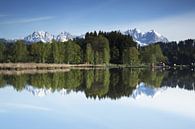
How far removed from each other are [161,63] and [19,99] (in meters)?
89.3

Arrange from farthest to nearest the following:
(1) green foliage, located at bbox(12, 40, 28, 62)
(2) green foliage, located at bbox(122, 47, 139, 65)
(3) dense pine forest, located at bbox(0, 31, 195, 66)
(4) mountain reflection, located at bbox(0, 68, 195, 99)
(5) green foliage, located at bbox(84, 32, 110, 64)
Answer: (2) green foliage, located at bbox(122, 47, 139, 65) < (5) green foliage, located at bbox(84, 32, 110, 64) < (3) dense pine forest, located at bbox(0, 31, 195, 66) < (1) green foliage, located at bbox(12, 40, 28, 62) < (4) mountain reflection, located at bbox(0, 68, 195, 99)

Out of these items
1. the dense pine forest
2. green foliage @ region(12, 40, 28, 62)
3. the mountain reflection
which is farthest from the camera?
the dense pine forest

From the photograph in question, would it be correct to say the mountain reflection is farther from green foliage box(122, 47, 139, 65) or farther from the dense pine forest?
green foliage box(122, 47, 139, 65)

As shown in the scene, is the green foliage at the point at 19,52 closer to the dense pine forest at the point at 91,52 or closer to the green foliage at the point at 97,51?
the dense pine forest at the point at 91,52

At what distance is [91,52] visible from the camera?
72.6 m

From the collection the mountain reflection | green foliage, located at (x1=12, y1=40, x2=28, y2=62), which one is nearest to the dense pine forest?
green foliage, located at (x1=12, y1=40, x2=28, y2=62)

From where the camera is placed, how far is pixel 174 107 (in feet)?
45.5

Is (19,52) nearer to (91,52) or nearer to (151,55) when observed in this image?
(91,52)

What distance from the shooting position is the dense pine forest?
2581 inches

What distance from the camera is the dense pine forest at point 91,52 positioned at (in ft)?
215

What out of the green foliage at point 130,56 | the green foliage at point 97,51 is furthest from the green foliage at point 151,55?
the green foliage at point 97,51

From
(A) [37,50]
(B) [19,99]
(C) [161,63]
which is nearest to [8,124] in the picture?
(B) [19,99]

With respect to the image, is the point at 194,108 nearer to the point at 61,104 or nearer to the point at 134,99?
the point at 134,99

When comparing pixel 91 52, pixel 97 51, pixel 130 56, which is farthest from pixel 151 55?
pixel 91 52
